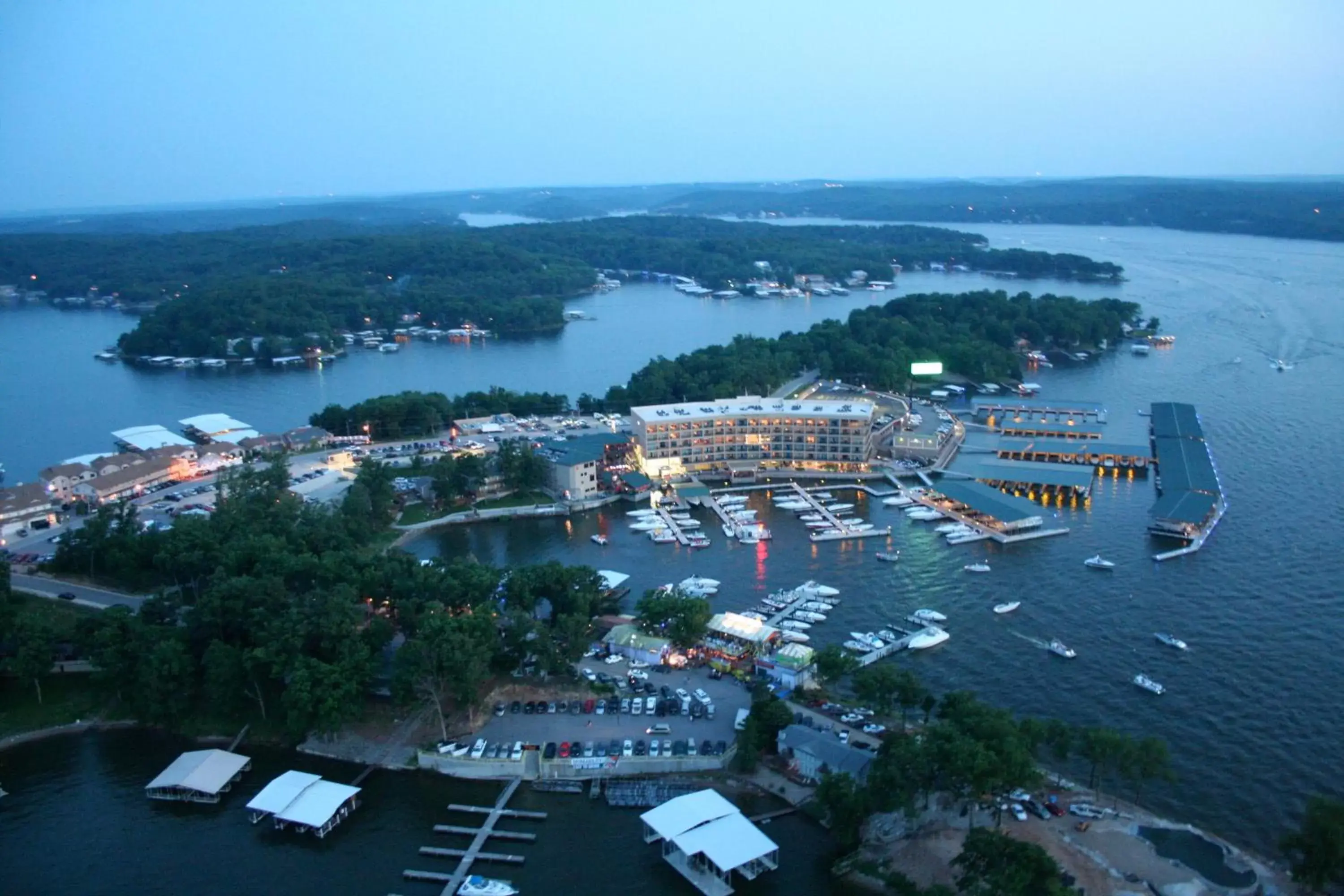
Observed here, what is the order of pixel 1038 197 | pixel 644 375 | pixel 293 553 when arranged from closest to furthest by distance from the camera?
pixel 293 553
pixel 644 375
pixel 1038 197

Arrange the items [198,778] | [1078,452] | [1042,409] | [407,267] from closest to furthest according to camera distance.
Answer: [198,778], [1078,452], [1042,409], [407,267]

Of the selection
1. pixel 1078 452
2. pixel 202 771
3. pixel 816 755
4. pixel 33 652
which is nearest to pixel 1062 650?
pixel 816 755

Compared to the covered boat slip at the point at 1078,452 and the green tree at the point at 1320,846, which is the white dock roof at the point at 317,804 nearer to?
the green tree at the point at 1320,846

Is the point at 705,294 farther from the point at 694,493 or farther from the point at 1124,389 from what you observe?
the point at 694,493

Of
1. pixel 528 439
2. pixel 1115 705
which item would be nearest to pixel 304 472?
pixel 528 439

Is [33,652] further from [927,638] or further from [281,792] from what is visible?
[927,638]

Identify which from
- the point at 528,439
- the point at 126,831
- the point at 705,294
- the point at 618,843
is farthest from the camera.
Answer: the point at 705,294

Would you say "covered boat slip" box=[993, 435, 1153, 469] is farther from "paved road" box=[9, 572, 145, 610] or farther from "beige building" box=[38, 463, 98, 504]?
"beige building" box=[38, 463, 98, 504]

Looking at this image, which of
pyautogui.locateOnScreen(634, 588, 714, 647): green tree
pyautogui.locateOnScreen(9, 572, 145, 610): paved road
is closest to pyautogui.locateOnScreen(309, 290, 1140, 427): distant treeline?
pyautogui.locateOnScreen(9, 572, 145, 610): paved road
